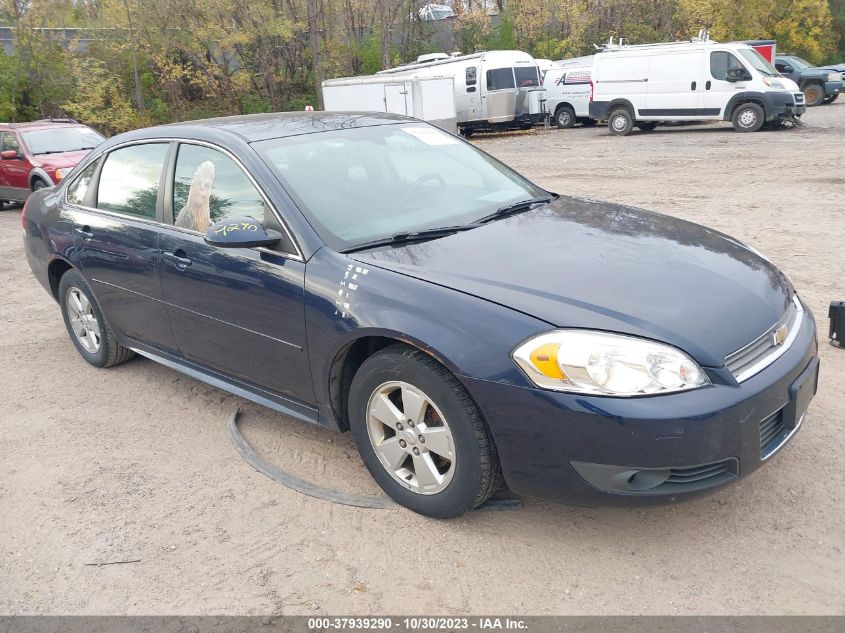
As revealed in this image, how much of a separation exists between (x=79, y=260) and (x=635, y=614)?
4.08m

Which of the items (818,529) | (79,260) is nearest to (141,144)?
(79,260)

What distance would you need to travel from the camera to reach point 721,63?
727 inches

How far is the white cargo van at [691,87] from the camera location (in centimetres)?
1838

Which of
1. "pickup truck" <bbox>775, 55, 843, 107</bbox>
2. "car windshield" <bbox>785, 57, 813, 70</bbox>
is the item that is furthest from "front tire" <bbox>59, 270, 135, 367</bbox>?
"car windshield" <bbox>785, 57, 813, 70</bbox>

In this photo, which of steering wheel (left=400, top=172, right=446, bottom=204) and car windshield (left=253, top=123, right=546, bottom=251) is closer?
car windshield (left=253, top=123, right=546, bottom=251)

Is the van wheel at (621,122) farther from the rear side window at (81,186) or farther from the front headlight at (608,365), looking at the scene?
the front headlight at (608,365)

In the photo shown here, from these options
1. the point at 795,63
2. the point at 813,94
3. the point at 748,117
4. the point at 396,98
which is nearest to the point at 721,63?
the point at 748,117

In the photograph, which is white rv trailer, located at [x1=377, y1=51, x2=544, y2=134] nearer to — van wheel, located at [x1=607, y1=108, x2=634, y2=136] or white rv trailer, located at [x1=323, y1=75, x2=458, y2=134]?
white rv trailer, located at [x1=323, y1=75, x2=458, y2=134]

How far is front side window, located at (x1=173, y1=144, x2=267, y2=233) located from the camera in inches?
149

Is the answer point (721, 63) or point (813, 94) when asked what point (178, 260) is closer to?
point (721, 63)

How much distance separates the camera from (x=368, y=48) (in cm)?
3441

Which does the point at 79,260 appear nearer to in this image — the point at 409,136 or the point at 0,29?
the point at 409,136

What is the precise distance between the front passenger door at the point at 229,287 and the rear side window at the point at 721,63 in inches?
678

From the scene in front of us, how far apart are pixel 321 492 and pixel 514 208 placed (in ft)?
5.70
